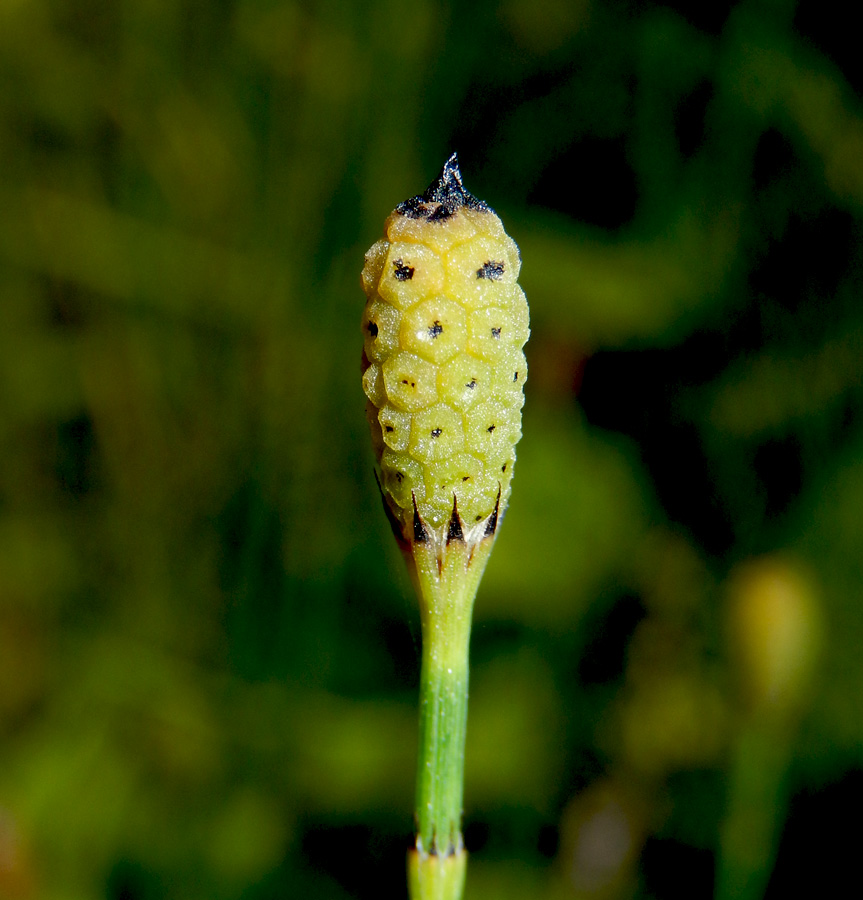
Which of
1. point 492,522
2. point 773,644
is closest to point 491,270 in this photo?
point 492,522

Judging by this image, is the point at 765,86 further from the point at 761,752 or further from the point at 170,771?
the point at 170,771

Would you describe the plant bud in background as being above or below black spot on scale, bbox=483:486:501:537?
above

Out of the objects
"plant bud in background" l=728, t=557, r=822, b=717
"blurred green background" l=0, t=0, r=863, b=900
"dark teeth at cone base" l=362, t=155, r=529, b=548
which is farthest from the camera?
"blurred green background" l=0, t=0, r=863, b=900

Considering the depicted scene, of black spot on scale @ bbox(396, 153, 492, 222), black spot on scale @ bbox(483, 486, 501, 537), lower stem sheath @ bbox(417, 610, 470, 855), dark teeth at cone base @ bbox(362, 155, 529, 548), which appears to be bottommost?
lower stem sheath @ bbox(417, 610, 470, 855)

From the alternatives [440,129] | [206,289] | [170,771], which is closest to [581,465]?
[440,129]

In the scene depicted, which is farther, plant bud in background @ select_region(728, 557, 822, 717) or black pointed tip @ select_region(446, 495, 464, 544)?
plant bud in background @ select_region(728, 557, 822, 717)

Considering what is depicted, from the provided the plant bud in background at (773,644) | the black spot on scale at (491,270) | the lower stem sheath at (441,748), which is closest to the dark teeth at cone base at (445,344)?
the black spot on scale at (491,270)

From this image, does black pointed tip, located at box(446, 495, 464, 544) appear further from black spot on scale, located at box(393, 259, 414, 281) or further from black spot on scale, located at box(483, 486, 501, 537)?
black spot on scale, located at box(393, 259, 414, 281)

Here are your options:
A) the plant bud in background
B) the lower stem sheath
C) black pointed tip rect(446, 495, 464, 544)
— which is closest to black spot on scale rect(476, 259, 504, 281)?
black pointed tip rect(446, 495, 464, 544)
